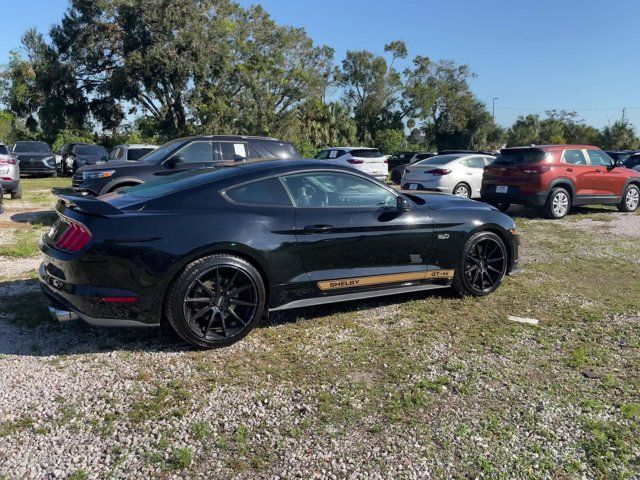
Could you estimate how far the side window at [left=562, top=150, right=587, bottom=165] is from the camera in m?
11.4

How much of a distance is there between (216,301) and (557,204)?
31.4ft

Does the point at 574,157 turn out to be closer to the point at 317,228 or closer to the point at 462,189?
the point at 462,189

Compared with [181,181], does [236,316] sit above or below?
below

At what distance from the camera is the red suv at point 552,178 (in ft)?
36.3

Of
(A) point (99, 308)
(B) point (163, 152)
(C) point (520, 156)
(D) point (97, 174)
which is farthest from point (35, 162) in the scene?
(A) point (99, 308)

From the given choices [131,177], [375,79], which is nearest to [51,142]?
[131,177]

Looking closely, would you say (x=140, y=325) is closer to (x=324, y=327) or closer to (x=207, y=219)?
(x=207, y=219)

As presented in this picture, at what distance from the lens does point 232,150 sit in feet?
31.9

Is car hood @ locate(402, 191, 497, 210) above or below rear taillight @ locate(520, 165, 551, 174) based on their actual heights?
below

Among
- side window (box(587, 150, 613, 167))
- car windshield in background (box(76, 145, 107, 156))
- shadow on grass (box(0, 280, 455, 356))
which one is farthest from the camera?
car windshield in background (box(76, 145, 107, 156))

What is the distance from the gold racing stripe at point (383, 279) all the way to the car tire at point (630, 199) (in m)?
9.76

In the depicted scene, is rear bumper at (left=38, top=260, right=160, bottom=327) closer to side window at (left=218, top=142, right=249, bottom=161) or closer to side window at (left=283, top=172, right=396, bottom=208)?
side window at (left=283, top=172, right=396, bottom=208)

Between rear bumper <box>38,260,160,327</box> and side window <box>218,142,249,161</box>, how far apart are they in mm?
6065

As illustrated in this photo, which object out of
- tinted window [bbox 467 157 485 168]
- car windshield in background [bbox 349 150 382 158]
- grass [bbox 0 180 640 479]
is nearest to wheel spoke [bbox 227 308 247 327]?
grass [bbox 0 180 640 479]
